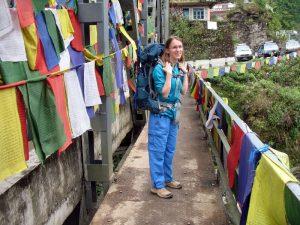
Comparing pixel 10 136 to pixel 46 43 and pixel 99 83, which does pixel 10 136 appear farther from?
pixel 99 83

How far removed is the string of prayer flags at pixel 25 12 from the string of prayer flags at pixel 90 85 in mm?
1175

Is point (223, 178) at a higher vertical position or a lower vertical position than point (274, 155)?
lower

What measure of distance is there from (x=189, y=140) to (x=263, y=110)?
6049 mm

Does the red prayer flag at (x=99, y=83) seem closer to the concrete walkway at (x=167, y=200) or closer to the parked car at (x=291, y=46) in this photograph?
the concrete walkway at (x=167, y=200)

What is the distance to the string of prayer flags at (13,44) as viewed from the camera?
2.80 meters

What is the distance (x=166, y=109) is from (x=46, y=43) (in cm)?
157

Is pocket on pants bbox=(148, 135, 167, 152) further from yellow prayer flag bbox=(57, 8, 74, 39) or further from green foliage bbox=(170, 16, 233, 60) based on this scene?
green foliage bbox=(170, 16, 233, 60)

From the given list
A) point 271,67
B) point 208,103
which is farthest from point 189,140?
point 271,67

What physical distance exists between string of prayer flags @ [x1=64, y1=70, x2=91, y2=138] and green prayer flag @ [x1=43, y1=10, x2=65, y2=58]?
275 mm

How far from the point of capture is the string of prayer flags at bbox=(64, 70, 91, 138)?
3.63 meters

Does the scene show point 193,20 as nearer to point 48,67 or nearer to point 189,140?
point 189,140

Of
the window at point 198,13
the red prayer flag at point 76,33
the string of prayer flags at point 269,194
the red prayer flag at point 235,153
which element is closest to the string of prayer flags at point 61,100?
the red prayer flag at point 76,33

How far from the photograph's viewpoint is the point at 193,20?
3553 cm

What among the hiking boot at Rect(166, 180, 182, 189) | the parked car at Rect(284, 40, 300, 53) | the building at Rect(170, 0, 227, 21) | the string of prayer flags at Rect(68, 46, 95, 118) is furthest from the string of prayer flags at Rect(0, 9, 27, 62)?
the parked car at Rect(284, 40, 300, 53)
